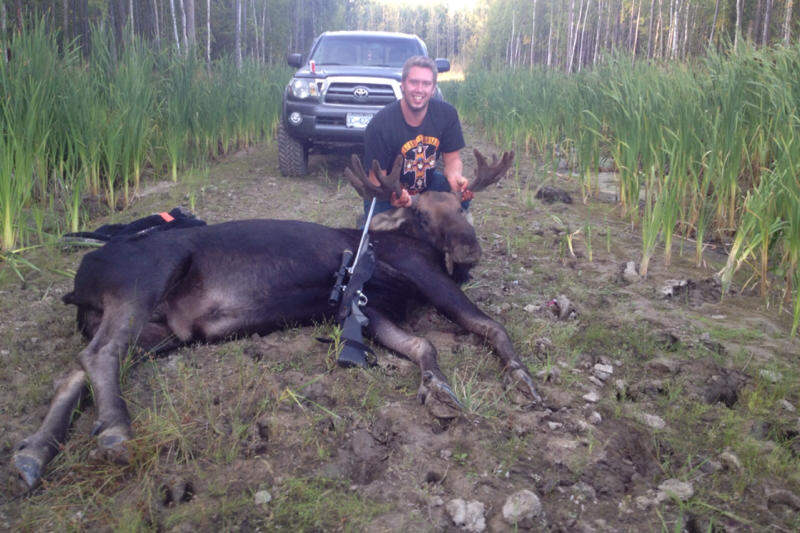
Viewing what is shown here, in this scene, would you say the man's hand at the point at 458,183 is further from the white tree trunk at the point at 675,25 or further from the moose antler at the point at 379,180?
the white tree trunk at the point at 675,25

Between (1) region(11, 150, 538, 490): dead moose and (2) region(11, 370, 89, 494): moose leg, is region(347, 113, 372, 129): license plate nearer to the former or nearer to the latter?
(1) region(11, 150, 538, 490): dead moose

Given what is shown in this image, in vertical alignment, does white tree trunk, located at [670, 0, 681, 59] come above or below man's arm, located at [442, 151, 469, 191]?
above

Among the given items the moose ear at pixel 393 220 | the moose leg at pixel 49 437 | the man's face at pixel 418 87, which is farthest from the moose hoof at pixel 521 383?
the man's face at pixel 418 87

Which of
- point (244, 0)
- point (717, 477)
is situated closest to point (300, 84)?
point (717, 477)

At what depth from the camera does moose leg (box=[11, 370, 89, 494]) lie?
70.0 inches

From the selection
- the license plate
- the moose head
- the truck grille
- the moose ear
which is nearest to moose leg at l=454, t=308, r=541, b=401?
the moose head

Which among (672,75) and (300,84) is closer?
(672,75)

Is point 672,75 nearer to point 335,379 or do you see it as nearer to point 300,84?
point 300,84

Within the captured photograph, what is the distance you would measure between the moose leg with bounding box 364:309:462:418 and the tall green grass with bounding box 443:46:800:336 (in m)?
1.69

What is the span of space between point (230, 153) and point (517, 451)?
23.0ft

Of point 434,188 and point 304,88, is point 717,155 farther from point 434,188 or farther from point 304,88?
point 304,88

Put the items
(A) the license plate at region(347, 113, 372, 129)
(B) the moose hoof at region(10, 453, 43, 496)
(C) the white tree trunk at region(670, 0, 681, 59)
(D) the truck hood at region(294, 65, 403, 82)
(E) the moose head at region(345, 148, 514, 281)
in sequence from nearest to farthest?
(B) the moose hoof at region(10, 453, 43, 496) → (E) the moose head at region(345, 148, 514, 281) → (A) the license plate at region(347, 113, 372, 129) → (D) the truck hood at region(294, 65, 403, 82) → (C) the white tree trunk at region(670, 0, 681, 59)

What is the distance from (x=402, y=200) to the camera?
340 cm

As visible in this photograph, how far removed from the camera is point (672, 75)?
215 inches
